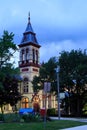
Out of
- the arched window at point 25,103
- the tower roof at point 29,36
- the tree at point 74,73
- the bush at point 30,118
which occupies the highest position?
the tower roof at point 29,36

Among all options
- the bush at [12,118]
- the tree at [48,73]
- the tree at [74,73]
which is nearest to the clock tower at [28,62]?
the tree at [48,73]

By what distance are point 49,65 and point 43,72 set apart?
1.75 m

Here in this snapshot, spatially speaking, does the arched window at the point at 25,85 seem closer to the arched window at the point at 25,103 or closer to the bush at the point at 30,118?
the arched window at the point at 25,103

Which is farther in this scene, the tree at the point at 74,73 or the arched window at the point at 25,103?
the arched window at the point at 25,103

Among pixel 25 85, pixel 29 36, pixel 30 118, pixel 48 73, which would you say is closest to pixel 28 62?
pixel 25 85

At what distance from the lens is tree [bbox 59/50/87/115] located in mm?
52419

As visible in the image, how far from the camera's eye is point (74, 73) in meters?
53.1

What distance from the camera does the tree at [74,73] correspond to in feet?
172

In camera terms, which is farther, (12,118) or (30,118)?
(30,118)

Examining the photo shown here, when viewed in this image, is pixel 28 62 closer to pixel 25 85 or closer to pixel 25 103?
pixel 25 85

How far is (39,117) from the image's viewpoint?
98.8 ft

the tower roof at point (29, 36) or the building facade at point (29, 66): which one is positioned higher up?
the tower roof at point (29, 36)

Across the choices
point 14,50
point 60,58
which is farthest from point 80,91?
point 14,50

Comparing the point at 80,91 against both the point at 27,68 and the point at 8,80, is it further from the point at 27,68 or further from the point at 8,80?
the point at 27,68
